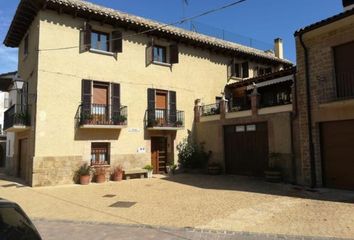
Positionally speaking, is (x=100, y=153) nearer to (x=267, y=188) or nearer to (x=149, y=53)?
(x=149, y=53)

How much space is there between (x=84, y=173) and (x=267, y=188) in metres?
8.65

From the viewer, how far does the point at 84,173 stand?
54.6ft

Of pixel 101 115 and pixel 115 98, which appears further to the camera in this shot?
pixel 115 98

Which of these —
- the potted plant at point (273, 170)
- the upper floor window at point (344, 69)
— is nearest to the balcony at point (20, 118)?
the potted plant at point (273, 170)

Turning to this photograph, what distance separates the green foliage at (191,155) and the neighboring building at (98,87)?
456mm

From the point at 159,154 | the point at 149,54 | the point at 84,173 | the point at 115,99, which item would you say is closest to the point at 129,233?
the point at 84,173

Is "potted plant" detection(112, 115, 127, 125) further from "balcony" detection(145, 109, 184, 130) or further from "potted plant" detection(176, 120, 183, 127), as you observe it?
"potted plant" detection(176, 120, 183, 127)

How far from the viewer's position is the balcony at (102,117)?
1685 cm

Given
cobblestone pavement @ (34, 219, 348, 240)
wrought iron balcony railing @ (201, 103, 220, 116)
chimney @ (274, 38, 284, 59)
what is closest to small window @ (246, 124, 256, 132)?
wrought iron balcony railing @ (201, 103, 220, 116)

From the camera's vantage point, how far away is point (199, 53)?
888 inches

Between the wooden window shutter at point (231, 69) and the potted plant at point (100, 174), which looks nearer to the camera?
the potted plant at point (100, 174)

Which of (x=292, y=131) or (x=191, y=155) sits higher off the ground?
(x=292, y=131)

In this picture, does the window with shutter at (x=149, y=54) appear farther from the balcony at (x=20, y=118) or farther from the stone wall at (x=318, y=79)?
the stone wall at (x=318, y=79)

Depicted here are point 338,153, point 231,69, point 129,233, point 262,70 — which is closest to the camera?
point 129,233
